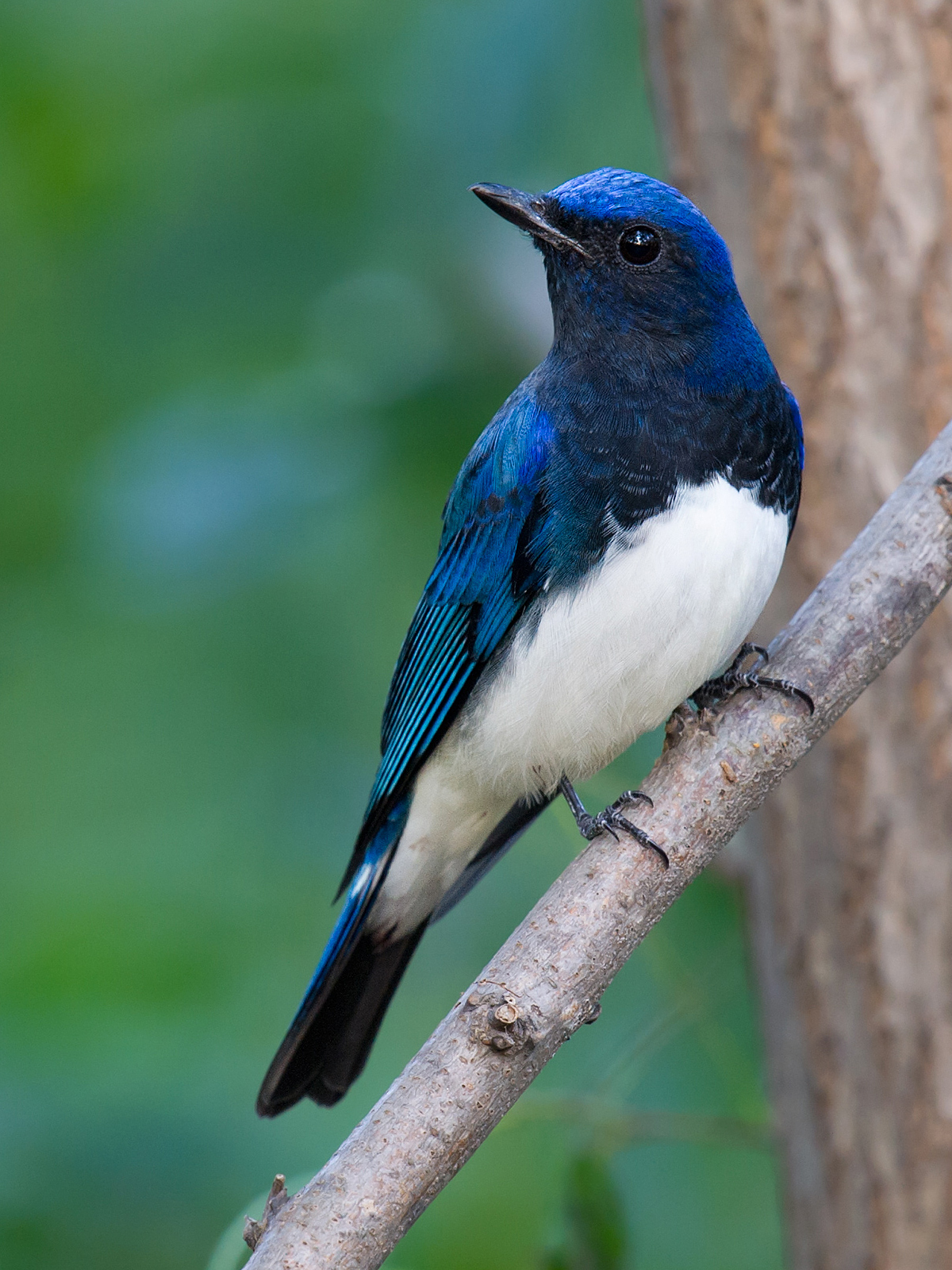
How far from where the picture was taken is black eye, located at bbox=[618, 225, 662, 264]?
2854 millimetres

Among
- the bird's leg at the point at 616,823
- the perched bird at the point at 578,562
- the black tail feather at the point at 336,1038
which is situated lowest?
the bird's leg at the point at 616,823

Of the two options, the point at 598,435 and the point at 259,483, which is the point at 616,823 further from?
the point at 259,483

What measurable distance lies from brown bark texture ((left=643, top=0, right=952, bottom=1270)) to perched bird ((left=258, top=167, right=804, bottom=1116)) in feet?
1.41

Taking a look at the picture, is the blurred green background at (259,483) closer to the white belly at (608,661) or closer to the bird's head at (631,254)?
the white belly at (608,661)

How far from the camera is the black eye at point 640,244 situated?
2.85m

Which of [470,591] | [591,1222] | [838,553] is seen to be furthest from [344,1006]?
[838,553]

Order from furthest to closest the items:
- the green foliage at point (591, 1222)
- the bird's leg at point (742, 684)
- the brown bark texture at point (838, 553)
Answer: the brown bark texture at point (838, 553) < the green foliage at point (591, 1222) < the bird's leg at point (742, 684)

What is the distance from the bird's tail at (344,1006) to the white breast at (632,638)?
1.25ft

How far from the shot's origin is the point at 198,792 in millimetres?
4359

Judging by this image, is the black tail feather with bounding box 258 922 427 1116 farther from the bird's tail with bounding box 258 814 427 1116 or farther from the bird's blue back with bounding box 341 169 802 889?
the bird's blue back with bounding box 341 169 802 889

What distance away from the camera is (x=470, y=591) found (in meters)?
2.96

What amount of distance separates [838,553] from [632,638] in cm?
81

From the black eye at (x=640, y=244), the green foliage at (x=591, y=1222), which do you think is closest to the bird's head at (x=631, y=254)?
the black eye at (x=640, y=244)

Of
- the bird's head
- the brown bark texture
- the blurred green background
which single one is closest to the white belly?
the bird's head
